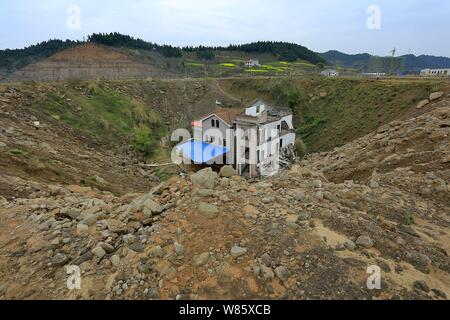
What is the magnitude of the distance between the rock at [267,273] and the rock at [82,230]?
12.0 ft

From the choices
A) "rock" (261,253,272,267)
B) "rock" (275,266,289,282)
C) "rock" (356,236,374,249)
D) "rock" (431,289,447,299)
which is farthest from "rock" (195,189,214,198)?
"rock" (431,289,447,299)

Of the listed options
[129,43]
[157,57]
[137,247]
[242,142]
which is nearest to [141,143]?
[242,142]

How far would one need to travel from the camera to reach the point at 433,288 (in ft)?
14.4

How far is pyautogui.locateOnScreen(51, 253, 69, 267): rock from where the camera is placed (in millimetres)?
4930

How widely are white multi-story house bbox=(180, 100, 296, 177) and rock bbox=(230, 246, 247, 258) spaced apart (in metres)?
17.2

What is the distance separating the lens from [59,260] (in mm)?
4977

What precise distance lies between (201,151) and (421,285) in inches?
796

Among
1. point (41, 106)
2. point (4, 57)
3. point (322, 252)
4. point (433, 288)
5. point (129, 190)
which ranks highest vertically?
point (4, 57)

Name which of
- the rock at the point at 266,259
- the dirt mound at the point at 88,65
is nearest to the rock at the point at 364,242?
the rock at the point at 266,259

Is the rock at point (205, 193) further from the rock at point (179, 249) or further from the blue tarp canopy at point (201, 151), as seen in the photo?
the blue tarp canopy at point (201, 151)

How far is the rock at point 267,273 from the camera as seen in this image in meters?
4.22

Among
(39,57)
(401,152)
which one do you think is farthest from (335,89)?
(39,57)
